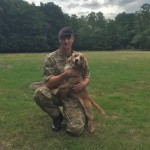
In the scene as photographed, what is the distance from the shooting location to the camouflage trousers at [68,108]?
722cm

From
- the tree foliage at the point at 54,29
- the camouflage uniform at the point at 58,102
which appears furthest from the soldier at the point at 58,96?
the tree foliage at the point at 54,29

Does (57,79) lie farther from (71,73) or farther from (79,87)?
(79,87)

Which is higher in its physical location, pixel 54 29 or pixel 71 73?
pixel 71 73

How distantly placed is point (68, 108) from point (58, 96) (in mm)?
324

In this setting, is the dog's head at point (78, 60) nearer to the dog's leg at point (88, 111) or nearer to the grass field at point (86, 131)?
the dog's leg at point (88, 111)

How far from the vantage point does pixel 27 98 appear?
11094 millimetres

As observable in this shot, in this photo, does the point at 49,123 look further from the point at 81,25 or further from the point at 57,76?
the point at 81,25

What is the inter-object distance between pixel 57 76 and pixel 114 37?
288 ft

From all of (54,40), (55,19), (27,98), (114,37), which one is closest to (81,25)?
(114,37)

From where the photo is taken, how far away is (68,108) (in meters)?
7.50

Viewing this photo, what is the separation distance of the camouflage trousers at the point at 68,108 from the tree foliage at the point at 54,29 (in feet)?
201

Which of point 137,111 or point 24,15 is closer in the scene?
point 137,111

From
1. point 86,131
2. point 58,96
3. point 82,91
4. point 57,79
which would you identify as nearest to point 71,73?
point 57,79

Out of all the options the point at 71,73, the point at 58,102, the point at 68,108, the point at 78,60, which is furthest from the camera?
the point at 58,102
